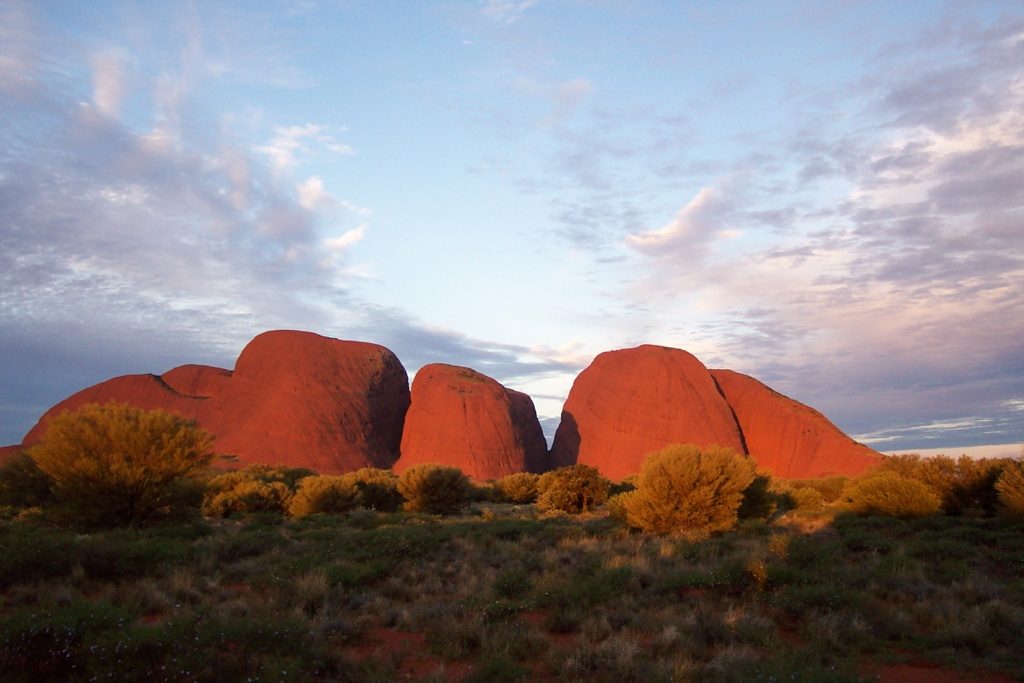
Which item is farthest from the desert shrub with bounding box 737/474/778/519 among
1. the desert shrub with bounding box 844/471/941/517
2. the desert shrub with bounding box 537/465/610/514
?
the desert shrub with bounding box 537/465/610/514

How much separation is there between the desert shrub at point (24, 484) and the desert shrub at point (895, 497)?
22468mm

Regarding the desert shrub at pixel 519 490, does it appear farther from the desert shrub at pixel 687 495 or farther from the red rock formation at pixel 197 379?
the red rock formation at pixel 197 379

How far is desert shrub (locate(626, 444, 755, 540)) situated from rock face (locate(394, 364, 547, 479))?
96.7 ft

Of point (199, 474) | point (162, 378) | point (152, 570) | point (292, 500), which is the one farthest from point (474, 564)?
point (162, 378)

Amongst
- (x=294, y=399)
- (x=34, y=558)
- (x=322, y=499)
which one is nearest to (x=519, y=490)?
(x=322, y=499)

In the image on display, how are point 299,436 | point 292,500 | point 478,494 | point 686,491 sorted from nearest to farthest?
1. point 686,491
2. point 292,500
3. point 478,494
4. point 299,436

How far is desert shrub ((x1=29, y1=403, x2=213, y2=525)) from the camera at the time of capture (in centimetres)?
1347

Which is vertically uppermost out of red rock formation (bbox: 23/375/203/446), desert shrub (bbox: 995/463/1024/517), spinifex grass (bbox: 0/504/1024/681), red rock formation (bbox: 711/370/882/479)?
red rock formation (bbox: 23/375/203/446)

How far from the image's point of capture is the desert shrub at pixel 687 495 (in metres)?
15.0

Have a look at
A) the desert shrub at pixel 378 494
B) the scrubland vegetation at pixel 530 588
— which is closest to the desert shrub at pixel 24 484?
the scrubland vegetation at pixel 530 588

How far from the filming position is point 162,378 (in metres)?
52.8

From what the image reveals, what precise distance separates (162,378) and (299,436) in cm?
1682

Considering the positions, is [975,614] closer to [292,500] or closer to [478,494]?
[292,500]

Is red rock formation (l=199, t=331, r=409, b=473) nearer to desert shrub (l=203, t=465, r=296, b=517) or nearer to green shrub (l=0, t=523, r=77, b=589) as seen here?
desert shrub (l=203, t=465, r=296, b=517)
